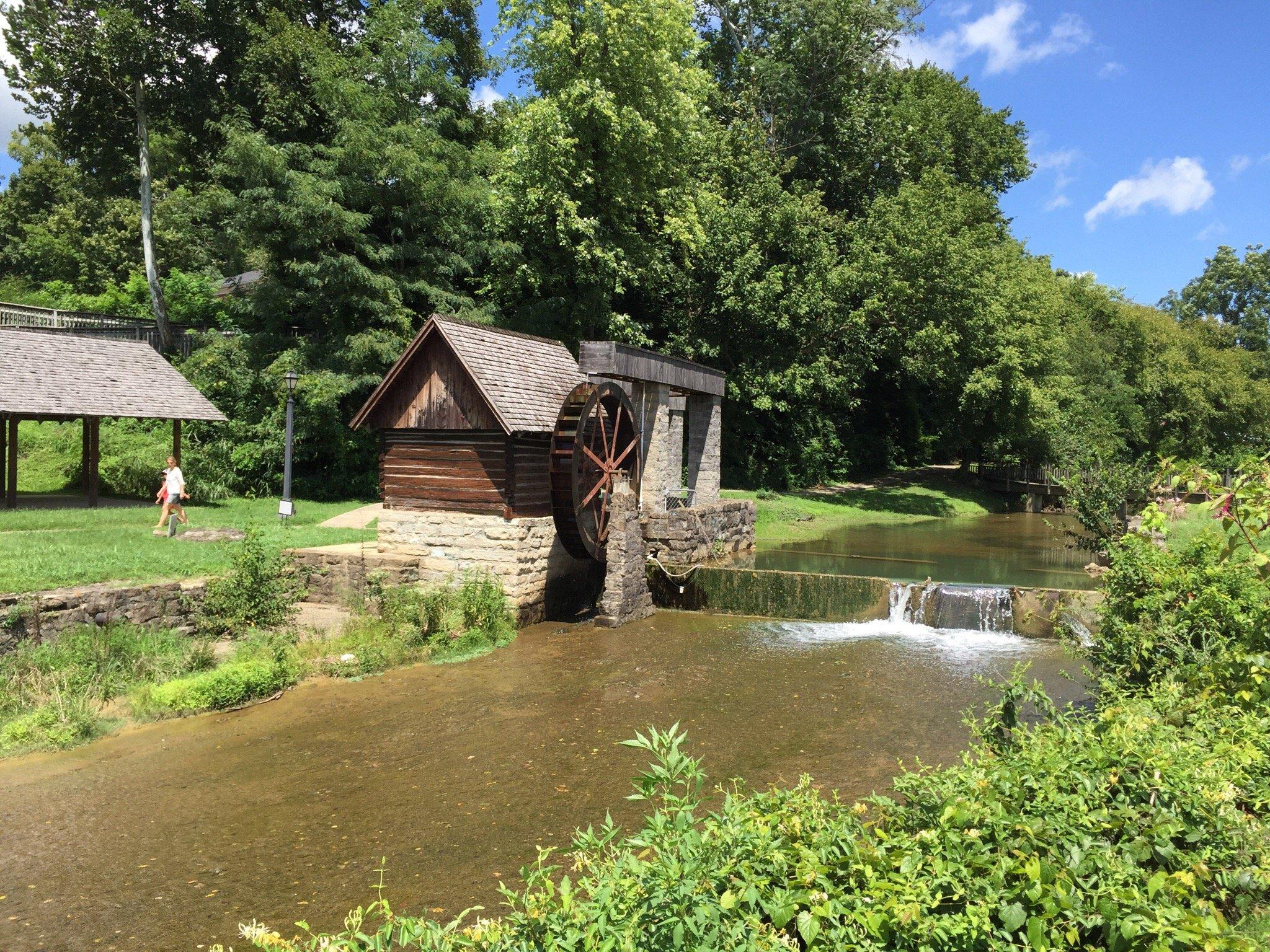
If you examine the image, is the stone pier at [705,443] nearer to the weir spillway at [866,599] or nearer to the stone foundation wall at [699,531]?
the stone foundation wall at [699,531]

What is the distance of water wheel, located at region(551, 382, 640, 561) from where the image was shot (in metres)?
13.8

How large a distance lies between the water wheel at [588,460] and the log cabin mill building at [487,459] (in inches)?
1.3

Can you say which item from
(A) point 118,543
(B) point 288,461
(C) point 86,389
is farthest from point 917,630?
Answer: (C) point 86,389

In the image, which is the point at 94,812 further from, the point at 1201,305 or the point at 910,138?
the point at 1201,305

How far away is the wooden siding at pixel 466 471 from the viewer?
44.2 ft

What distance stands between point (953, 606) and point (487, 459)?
7539 mm

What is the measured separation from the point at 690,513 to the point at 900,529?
11243 millimetres

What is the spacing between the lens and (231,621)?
36.1 ft

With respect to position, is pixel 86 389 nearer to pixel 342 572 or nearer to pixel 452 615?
pixel 342 572

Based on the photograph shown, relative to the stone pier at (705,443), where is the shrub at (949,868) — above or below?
below

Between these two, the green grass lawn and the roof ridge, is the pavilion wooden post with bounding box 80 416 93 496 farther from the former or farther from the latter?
the roof ridge

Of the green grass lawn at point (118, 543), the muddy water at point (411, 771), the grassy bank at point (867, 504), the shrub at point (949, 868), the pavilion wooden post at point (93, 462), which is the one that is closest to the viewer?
the shrub at point (949, 868)

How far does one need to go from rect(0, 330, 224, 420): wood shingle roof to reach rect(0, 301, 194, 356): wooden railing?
7034mm

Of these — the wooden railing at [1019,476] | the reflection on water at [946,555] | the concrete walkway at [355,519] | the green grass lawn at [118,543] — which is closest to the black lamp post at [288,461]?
the green grass lawn at [118,543]
